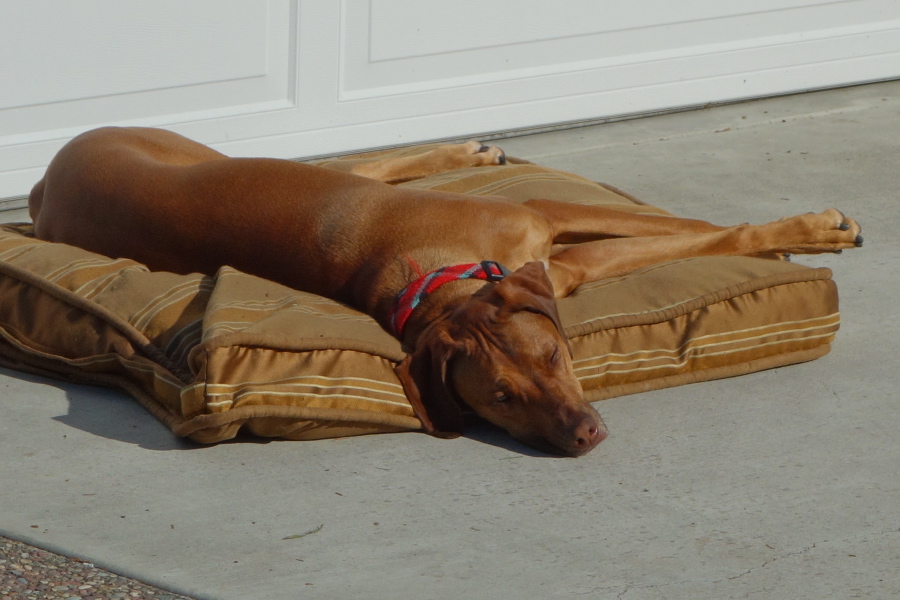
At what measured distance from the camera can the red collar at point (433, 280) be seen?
3.83m

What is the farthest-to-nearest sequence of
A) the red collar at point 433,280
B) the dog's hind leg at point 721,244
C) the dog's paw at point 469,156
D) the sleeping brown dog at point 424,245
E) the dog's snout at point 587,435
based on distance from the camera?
the dog's paw at point 469,156 → the dog's hind leg at point 721,244 → the red collar at point 433,280 → the sleeping brown dog at point 424,245 → the dog's snout at point 587,435

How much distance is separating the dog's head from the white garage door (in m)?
2.90

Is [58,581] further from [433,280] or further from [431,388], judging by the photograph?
[433,280]

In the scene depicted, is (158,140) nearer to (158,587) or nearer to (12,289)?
(12,289)

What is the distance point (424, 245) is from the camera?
13.1 ft

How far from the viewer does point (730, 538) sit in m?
3.11

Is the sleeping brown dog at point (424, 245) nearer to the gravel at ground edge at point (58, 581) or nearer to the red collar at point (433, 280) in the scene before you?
the red collar at point (433, 280)

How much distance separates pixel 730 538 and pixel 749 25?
492 cm

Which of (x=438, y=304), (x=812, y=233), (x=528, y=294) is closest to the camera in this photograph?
(x=528, y=294)

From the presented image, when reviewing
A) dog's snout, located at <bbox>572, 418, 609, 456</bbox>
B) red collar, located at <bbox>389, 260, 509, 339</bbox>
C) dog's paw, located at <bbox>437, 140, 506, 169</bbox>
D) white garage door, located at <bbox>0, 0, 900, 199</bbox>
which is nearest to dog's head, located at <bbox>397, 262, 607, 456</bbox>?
dog's snout, located at <bbox>572, 418, 609, 456</bbox>

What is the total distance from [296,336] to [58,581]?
3.34 feet

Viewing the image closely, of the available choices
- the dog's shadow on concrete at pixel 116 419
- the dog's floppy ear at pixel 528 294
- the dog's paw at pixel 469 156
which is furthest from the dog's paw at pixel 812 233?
the dog's shadow on concrete at pixel 116 419

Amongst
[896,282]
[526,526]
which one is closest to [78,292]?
[526,526]

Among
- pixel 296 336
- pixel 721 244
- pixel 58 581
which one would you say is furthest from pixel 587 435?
pixel 58 581
